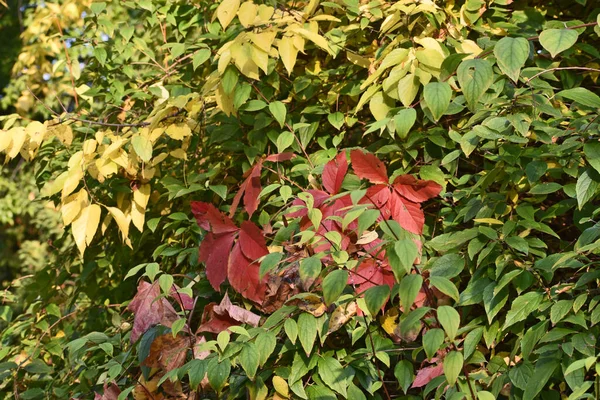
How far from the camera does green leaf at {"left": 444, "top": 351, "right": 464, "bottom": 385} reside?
50.7 inches

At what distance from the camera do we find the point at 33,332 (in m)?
2.45

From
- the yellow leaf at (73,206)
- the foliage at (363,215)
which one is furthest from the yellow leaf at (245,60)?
the yellow leaf at (73,206)

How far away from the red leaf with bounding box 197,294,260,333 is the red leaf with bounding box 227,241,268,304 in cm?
3

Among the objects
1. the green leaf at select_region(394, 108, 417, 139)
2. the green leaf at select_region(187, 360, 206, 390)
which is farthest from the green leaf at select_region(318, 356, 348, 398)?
the green leaf at select_region(394, 108, 417, 139)

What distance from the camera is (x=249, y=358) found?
4.63 ft

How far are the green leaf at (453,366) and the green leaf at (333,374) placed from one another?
264 millimetres

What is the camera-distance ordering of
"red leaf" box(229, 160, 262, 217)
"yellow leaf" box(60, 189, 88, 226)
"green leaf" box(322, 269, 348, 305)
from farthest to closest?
"yellow leaf" box(60, 189, 88, 226) < "red leaf" box(229, 160, 262, 217) < "green leaf" box(322, 269, 348, 305)

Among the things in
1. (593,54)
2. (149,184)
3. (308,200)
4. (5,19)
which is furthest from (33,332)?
(5,19)

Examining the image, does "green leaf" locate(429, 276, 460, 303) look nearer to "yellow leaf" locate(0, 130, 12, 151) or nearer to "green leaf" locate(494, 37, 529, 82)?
"green leaf" locate(494, 37, 529, 82)

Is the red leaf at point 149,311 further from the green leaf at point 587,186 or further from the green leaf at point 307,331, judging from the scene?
the green leaf at point 587,186

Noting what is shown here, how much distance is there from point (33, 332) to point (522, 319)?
165 centimetres

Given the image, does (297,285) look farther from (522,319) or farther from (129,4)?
(129,4)

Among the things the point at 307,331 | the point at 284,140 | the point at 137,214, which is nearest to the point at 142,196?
the point at 137,214

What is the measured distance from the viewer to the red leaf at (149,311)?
5.48 feet
